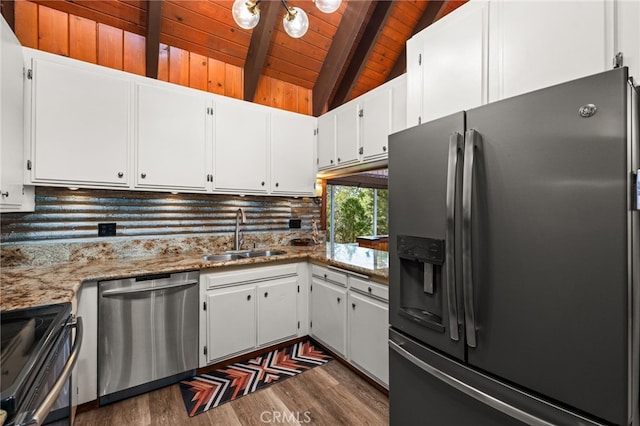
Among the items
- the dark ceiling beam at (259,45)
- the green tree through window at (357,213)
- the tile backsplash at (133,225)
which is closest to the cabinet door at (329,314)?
the tile backsplash at (133,225)

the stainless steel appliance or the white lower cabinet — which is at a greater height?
the stainless steel appliance

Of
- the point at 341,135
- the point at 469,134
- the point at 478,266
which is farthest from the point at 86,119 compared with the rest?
the point at 478,266

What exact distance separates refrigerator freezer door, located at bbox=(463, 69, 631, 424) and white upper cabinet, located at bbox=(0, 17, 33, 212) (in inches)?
93.1

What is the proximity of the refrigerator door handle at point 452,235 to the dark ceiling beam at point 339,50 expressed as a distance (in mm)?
2239

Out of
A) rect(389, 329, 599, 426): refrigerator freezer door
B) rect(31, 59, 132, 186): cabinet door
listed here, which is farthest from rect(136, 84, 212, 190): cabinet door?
rect(389, 329, 599, 426): refrigerator freezer door

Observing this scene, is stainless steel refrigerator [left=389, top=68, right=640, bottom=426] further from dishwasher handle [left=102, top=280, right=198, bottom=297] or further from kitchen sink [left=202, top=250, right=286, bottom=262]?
kitchen sink [left=202, top=250, right=286, bottom=262]

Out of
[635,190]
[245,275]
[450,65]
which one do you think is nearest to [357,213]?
[245,275]

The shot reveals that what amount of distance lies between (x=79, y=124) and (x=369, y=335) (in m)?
2.59

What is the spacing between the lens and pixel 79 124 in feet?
6.70

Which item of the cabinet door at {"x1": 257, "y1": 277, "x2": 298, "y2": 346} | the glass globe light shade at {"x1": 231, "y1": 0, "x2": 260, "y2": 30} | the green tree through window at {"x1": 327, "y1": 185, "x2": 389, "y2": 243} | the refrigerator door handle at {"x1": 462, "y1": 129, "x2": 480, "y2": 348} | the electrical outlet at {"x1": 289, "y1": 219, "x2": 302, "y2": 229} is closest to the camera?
the refrigerator door handle at {"x1": 462, "y1": 129, "x2": 480, "y2": 348}

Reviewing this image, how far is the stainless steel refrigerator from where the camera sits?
797 mm

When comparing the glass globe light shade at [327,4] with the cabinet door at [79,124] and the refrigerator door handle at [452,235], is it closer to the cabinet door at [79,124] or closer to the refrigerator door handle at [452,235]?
the refrigerator door handle at [452,235]

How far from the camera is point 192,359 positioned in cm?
218

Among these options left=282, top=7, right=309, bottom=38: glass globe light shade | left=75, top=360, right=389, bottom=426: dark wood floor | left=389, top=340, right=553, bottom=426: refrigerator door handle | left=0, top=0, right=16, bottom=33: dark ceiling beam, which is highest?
left=0, top=0, right=16, bottom=33: dark ceiling beam
